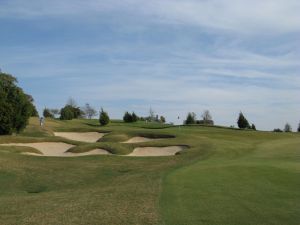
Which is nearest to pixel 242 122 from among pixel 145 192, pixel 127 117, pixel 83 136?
pixel 127 117

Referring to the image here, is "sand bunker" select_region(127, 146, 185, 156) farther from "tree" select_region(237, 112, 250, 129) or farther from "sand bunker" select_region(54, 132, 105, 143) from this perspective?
"tree" select_region(237, 112, 250, 129)

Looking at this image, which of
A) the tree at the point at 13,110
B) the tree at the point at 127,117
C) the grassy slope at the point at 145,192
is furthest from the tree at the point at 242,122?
the grassy slope at the point at 145,192

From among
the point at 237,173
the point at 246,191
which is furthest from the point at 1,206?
the point at 237,173

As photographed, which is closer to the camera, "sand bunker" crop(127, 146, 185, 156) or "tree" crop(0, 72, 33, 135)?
"sand bunker" crop(127, 146, 185, 156)

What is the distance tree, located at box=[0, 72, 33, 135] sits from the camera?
2151 inches

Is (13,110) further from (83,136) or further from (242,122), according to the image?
(242,122)

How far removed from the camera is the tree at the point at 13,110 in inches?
2151

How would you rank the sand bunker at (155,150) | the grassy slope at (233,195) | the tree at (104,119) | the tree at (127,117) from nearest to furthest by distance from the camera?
the grassy slope at (233,195) → the sand bunker at (155,150) → the tree at (104,119) → the tree at (127,117)

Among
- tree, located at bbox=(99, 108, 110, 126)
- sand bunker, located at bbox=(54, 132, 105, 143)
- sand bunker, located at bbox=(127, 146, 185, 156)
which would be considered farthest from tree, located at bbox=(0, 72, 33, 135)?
tree, located at bbox=(99, 108, 110, 126)

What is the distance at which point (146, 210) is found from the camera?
14461mm

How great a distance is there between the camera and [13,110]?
5566 cm

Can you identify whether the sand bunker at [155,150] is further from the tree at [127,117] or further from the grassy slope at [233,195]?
the tree at [127,117]

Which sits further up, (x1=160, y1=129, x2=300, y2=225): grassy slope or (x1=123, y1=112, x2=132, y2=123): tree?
(x1=123, y1=112, x2=132, y2=123): tree

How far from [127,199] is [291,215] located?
6.10 metres
